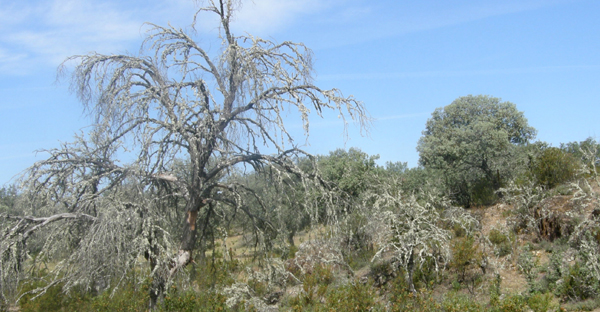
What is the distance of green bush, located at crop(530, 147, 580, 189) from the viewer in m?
18.0

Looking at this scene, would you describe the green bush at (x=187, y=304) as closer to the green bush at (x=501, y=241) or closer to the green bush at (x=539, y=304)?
the green bush at (x=539, y=304)

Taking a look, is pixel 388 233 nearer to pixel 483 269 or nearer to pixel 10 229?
pixel 483 269

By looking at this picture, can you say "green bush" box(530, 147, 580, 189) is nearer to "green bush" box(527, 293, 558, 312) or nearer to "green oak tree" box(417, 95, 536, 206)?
"green oak tree" box(417, 95, 536, 206)

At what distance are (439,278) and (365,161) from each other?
11.8 metres

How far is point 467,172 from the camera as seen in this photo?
23.1 meters

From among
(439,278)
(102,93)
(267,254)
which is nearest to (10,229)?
(102,93)

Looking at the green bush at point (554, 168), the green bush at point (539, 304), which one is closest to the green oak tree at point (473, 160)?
the green bush at point (554, 168)

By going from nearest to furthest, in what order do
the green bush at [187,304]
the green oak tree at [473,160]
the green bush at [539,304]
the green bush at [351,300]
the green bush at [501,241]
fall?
the green bush at [187,304] < the green bush at [351,300] < the green bush at [539,304] < the green bush at [501,241] < the green oak tree at [473,160]

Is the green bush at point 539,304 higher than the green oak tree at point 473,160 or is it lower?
lower

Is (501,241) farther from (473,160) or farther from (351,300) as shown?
(473,160)

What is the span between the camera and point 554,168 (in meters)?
18.1

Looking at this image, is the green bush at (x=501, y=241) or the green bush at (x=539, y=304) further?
the green bush at (x=501, y=241)

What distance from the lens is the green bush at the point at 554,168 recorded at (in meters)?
18.0

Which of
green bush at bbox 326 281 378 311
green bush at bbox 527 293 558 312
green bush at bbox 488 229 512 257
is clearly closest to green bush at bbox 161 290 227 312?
green bush at bbox 326 281 378 311
